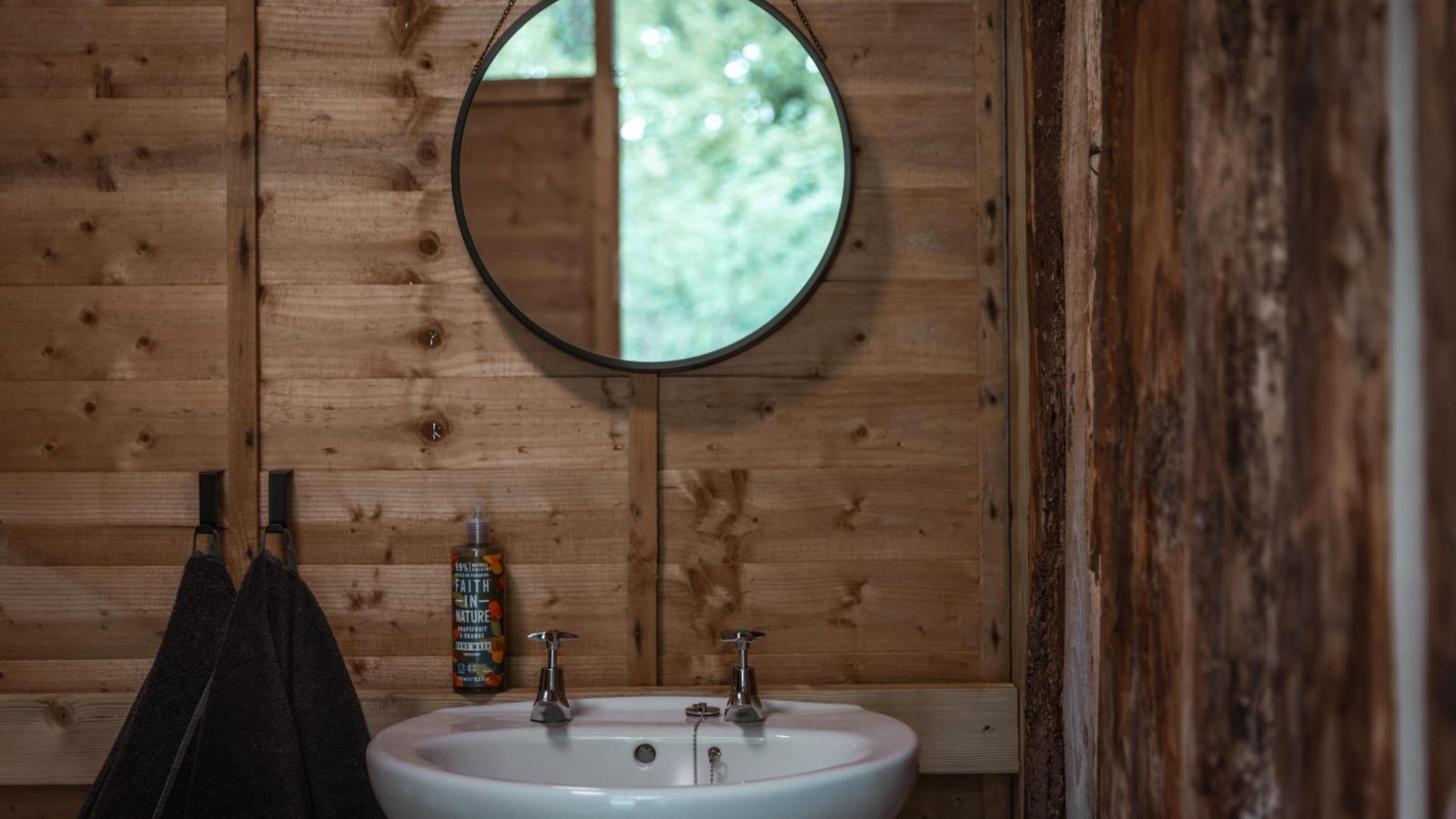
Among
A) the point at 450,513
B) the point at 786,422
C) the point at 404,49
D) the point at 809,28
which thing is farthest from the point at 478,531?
the point at 809,28

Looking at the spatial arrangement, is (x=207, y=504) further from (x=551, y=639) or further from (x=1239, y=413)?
(x=1239, y=413)

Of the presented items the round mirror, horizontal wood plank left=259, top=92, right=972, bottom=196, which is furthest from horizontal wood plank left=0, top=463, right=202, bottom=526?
the round mirror

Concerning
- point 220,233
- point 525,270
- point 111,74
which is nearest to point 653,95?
point 525,270

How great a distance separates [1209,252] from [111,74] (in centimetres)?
139

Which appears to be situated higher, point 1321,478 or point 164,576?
point 1321,478

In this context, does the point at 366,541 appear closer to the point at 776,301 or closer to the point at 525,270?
the point at 525,270

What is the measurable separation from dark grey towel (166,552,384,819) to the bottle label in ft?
0.47

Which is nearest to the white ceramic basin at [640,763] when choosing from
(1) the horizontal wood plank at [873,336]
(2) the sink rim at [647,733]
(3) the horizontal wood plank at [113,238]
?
(2) the sink rim at [647,733]

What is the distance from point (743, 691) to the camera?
1347 millimetres

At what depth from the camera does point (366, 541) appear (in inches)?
58.7

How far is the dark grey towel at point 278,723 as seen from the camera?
130 centimetres

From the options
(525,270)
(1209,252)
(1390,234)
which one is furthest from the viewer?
(525,270)

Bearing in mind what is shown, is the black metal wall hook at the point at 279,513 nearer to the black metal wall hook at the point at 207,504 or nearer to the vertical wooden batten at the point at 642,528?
the black metal wall hook at the point at 207,504

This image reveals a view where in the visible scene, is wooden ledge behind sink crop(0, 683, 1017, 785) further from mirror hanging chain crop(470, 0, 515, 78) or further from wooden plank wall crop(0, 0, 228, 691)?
mirror hanging chain crop(470, 0, 515, 78)
